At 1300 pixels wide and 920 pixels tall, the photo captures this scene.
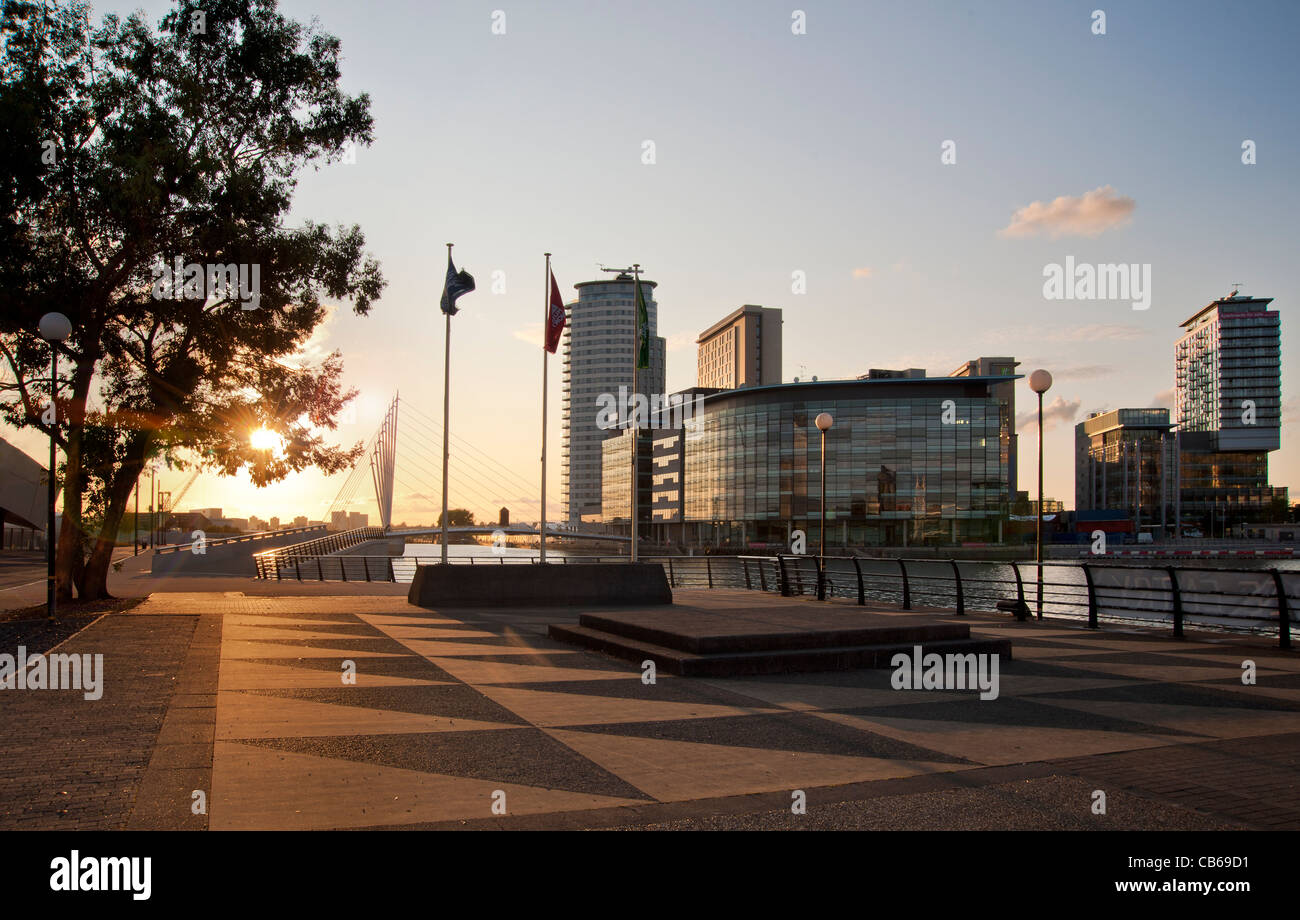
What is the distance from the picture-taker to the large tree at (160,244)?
17.4 meters

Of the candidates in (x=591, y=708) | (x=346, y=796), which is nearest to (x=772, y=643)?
(x=591, y=708)

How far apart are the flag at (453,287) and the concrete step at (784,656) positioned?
11.3 m

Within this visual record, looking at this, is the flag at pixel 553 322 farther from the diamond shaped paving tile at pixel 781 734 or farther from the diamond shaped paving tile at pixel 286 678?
the diamond shaped paving tile at pixel 781 734

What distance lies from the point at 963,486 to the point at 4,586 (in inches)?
3366

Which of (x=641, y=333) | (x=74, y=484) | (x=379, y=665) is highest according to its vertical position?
(x=641, y=333)

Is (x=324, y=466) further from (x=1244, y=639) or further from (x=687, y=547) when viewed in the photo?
(x=687, y=547)

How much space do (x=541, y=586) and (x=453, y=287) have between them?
7291 millimetres

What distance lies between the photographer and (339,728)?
790 cm

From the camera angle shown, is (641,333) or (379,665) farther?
(641,333)

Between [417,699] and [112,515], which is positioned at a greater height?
[112,515]

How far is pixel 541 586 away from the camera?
67.2ft

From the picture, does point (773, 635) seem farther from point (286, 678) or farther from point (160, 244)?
point (160, 244)

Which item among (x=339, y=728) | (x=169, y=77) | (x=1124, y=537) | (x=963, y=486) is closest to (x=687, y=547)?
(x=963, y=486)

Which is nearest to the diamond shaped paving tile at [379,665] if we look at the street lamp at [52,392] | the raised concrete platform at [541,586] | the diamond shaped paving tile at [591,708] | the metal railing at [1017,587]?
the diamond shaped paving tile at [591,708]
